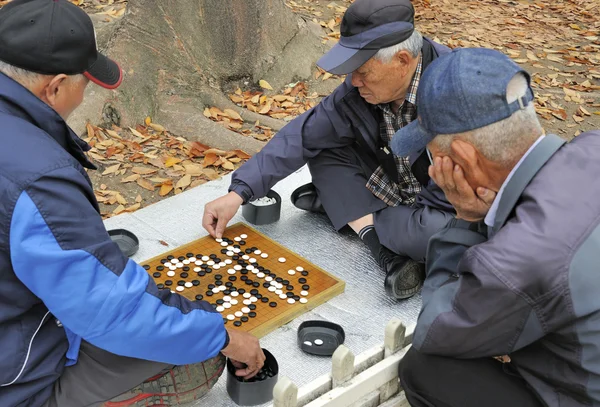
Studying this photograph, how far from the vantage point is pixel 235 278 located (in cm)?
329

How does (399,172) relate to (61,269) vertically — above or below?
below

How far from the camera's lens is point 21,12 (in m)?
2.10

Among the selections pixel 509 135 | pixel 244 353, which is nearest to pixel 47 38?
pixel 244 353

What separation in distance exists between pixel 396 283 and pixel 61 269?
1688mm

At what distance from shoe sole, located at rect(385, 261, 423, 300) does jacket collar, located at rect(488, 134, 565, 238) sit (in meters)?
1.22

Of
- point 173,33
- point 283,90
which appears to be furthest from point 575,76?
point 173,33

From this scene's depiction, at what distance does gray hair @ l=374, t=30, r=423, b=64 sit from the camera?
3113mm

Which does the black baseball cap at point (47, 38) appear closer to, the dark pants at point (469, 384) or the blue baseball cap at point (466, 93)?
the blue baseball cap at point (466, 93)

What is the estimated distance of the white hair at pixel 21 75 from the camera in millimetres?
2057

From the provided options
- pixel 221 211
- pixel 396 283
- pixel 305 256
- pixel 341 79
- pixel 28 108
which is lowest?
pixel 341 79

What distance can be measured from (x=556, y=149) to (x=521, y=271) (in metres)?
0.37

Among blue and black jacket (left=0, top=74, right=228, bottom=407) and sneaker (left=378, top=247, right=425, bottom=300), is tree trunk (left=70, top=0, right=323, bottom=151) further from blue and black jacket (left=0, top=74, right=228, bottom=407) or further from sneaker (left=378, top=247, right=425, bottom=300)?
blue and black jacket (left=0, top=74, right=228, bottom=407)

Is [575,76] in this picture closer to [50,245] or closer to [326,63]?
[326,63]

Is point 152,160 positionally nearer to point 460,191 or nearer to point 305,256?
point 305,256
